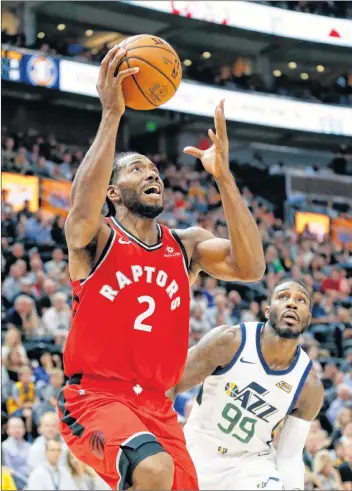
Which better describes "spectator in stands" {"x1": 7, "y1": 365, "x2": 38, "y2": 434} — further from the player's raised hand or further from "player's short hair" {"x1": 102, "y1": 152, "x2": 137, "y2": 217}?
the player's raised hand

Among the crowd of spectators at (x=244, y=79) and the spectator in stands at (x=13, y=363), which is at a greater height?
the crowd of spectators at (x=244, y=79)

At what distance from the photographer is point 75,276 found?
175 inches

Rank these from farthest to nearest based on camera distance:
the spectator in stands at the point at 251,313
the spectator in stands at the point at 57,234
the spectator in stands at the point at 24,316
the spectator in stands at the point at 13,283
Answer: the spectator in stands at the point at 57,234
the spectator in stands at the point at 251,313
the spectator in stands at the point at 13,283
the spectator in stands at the point at 24,316

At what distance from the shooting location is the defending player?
5.99 m

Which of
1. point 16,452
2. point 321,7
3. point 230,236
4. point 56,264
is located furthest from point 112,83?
point 321,7

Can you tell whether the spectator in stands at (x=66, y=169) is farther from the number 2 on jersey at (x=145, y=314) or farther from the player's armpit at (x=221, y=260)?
the number 2 on jersey at (x=145, y=314)

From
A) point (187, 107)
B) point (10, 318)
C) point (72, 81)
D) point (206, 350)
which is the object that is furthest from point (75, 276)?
point (187, 107)

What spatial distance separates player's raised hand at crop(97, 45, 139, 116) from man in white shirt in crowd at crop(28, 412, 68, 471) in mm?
5038

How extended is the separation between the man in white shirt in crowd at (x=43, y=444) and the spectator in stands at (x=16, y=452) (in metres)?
0.23

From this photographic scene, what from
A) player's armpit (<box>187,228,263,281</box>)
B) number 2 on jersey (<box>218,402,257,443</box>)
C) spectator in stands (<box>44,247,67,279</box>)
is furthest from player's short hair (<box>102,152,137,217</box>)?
spectator in stands (<box>44,247,67,279</box>)

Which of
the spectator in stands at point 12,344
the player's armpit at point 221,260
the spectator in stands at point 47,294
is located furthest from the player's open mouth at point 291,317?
the spectator in stands at point 47,294

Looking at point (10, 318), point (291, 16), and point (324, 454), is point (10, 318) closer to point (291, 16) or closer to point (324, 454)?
point (324, 454)

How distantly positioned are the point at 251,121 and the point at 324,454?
14.0 meters

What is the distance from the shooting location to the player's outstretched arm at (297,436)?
597cm
